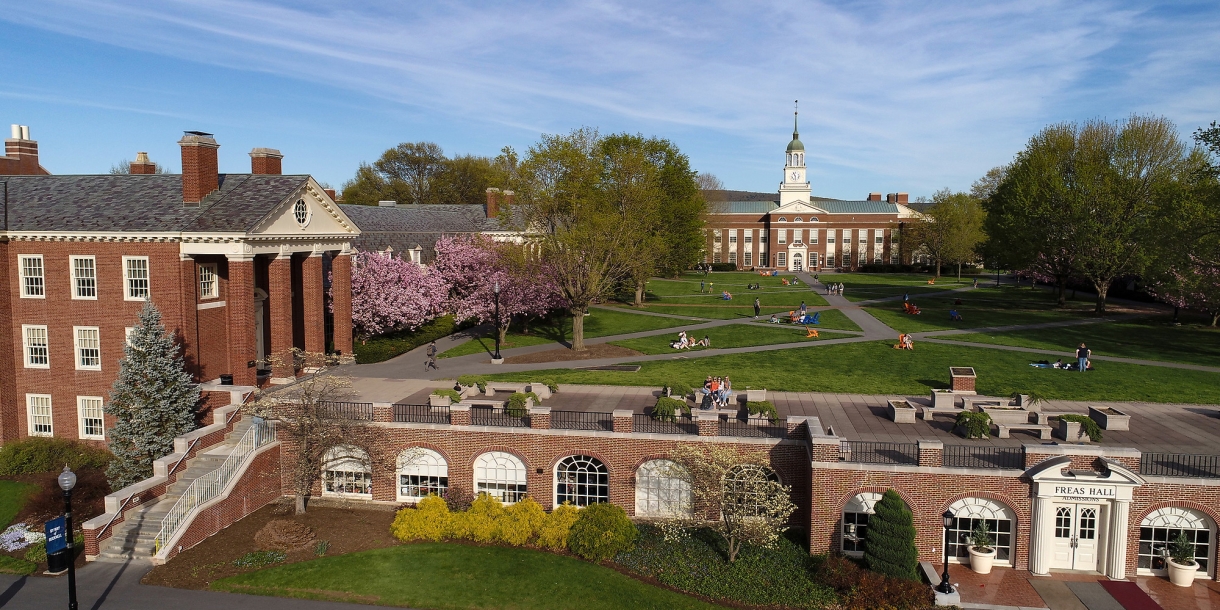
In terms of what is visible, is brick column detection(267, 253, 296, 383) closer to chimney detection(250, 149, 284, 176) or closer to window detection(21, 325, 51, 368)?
chimney detection(250, 149, 284, 176)

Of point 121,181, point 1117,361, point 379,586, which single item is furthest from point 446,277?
point 1117,361

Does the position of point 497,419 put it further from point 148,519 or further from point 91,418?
point 91,418

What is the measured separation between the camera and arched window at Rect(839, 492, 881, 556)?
2108 cm

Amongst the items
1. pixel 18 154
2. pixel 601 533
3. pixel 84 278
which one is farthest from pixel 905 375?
pixel 18 154

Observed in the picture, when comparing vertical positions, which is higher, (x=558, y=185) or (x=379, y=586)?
(x=558, y=185)

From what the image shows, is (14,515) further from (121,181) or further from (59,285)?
(121,181)

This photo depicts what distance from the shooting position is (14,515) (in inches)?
976

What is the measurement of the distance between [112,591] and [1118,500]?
2543cm

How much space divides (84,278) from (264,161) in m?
8.49

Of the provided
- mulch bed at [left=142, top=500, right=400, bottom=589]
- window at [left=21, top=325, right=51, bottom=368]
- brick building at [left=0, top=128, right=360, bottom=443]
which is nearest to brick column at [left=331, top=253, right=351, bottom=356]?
brick building at [left=0, top=128, right=360, bottom=443]

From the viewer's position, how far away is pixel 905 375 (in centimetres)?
3378

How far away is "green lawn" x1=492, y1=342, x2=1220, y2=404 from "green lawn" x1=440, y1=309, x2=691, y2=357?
910cm

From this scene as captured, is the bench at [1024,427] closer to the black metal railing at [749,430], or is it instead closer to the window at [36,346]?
the black metal railing at [749,430]

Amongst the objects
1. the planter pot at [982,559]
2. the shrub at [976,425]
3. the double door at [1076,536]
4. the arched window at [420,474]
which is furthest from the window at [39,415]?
the double door at [1076,536]
